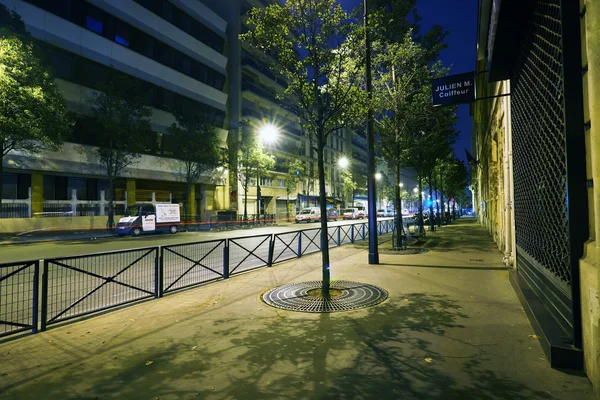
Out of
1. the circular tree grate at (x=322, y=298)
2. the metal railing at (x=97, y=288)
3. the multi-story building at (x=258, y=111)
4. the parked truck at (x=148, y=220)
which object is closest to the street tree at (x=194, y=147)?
the parked truck at (x=148, y=220)

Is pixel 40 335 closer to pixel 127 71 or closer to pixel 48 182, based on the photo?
pixel 48 182

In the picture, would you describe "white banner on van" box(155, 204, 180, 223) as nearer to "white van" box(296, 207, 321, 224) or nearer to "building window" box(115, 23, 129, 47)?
"building window" box(115, 23, 129, 47)

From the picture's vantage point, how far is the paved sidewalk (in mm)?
3199

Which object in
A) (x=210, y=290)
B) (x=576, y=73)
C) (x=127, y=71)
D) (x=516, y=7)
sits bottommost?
(x=210, y=290)

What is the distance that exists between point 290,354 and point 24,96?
70.9 feet

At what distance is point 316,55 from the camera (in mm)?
6773

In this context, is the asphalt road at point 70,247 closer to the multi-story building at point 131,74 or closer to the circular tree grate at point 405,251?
the multi-story building at point 131,74

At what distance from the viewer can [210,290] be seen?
725cm

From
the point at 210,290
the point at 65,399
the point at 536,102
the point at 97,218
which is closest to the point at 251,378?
the point at 65,399

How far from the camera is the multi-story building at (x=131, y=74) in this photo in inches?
972

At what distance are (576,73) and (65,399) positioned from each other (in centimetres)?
568

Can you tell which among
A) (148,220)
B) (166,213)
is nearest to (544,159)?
(148,220)

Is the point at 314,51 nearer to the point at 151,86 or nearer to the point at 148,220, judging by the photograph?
the point at 148,220

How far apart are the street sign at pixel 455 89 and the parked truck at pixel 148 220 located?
2089cm
